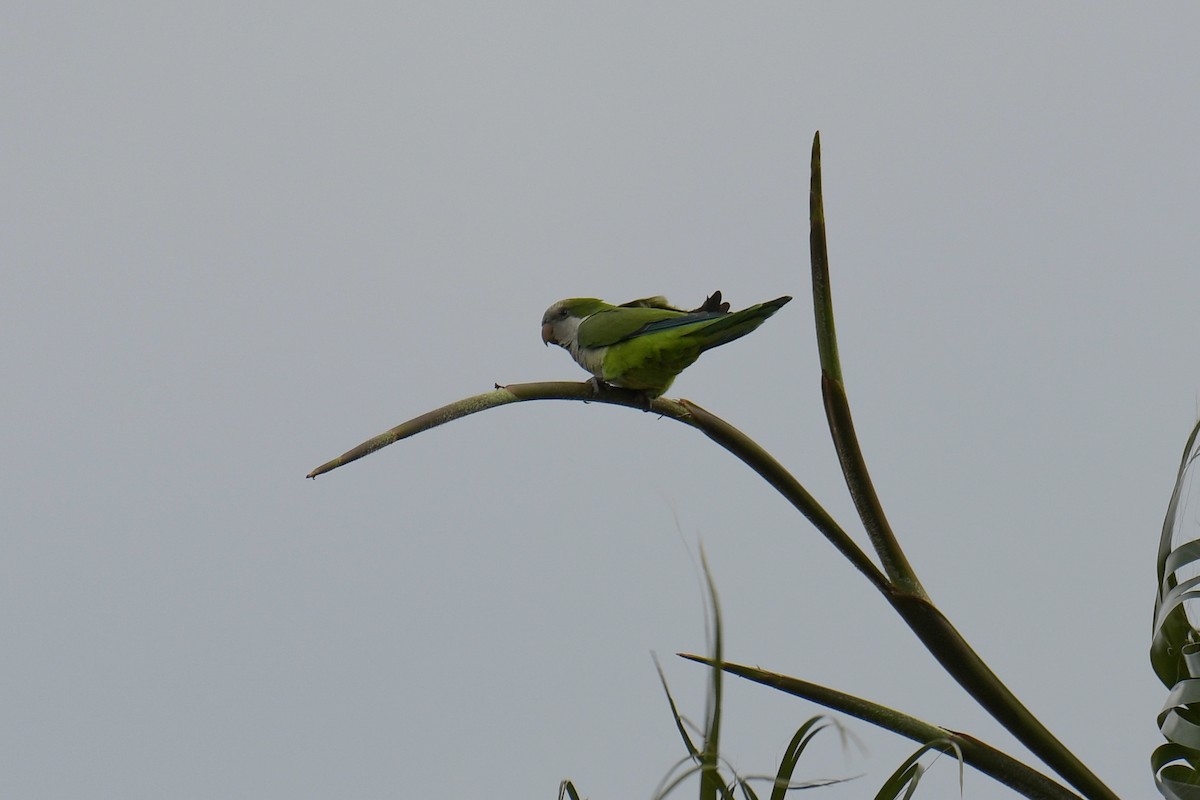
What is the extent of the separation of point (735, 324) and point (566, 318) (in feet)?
3.89

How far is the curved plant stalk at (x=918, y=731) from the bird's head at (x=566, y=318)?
7.90 ft

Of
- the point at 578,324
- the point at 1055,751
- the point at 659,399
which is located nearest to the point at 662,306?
the point at 578,324

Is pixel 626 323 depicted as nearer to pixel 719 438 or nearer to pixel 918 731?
pixel 719 438

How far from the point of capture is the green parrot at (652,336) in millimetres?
2541

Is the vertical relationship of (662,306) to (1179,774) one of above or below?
above

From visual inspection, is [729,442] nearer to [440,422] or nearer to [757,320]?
[440,422]

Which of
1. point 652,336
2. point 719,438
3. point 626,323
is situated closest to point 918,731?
point 719,438

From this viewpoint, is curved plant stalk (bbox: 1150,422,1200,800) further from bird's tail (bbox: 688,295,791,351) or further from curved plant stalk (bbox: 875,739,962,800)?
bird's tail (bbox: 688,295,791,351)

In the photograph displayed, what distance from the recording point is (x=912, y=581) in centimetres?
106

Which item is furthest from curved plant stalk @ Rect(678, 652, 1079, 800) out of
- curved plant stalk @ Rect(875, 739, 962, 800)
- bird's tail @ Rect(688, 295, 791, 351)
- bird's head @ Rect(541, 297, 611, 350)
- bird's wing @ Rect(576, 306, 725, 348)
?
bird's head @ Rect(541, 297, 611, 350)

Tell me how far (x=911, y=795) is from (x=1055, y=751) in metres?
0.22

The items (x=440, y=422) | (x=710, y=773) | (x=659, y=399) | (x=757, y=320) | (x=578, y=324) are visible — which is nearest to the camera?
(x=710, y=773)

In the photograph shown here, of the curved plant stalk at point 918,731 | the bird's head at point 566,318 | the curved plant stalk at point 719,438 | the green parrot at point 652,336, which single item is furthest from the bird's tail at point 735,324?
the curved plant stalk at point 918,731

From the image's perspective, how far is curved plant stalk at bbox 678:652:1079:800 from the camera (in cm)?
100
